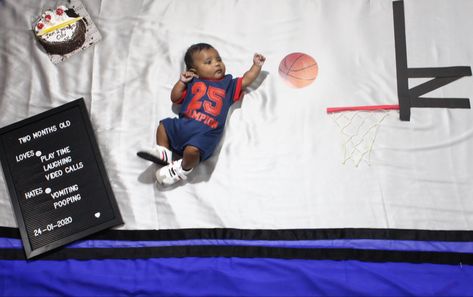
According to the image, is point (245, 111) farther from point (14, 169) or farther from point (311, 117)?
point (14, 169)

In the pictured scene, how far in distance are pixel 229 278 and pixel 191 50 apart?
0.75 m

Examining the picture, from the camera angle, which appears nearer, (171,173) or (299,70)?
(171,173)

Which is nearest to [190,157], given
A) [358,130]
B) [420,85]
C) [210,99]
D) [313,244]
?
[210,99]

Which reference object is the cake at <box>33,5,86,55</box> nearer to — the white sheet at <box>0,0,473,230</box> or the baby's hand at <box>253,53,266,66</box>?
the white sheet at <box>0,0,473,230</box>

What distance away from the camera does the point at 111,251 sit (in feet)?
4.28

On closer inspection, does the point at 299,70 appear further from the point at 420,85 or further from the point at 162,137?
the point at 162,137

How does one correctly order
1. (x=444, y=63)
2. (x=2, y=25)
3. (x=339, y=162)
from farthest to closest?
1. (x=2, y=25)
2. (x=444, y=63)
3. (x=339, y=162)

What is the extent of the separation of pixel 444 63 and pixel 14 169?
149 centimetres

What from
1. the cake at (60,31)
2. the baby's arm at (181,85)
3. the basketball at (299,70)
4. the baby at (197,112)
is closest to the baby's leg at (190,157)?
the baby at (197,112)

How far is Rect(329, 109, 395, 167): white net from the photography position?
1.37 m

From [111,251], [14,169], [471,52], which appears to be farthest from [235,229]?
[471,52]

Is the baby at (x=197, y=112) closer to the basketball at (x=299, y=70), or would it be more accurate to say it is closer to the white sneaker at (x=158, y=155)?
the white sneaker at (x=158, y=155)

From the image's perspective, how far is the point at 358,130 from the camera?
4.60 feet

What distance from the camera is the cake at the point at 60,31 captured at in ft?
4.99
